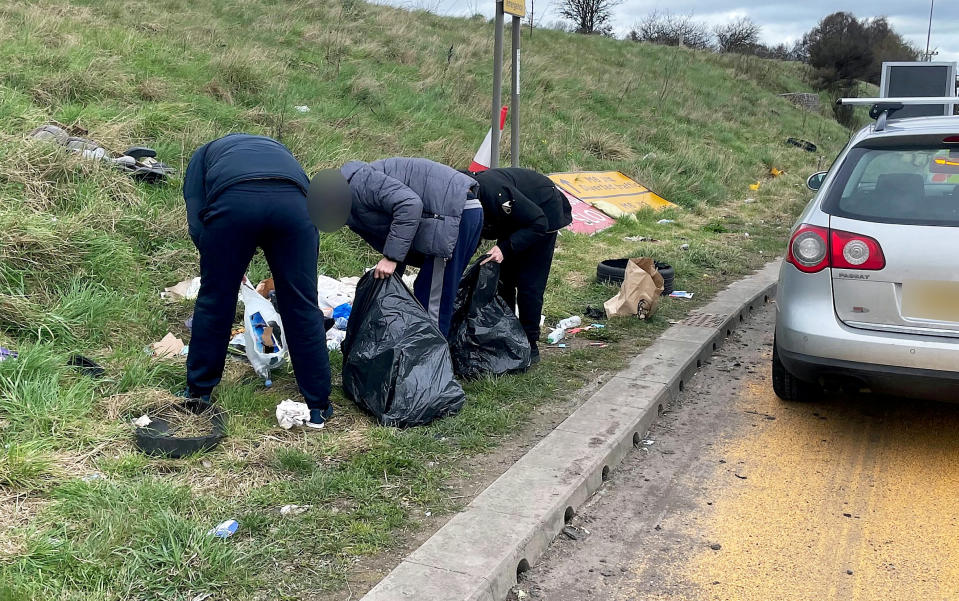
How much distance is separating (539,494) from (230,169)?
81.7 inches

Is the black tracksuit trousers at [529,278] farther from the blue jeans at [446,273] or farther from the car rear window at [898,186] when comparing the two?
the car rear window at [898,186]

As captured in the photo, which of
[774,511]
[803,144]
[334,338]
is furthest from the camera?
[803,144]

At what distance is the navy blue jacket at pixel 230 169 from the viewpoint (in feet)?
12.5

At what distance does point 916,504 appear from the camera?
3668 millimetres

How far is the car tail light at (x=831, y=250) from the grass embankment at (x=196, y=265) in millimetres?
1700

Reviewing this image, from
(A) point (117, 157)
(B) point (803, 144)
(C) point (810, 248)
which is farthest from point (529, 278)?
(B) point (803, 144)

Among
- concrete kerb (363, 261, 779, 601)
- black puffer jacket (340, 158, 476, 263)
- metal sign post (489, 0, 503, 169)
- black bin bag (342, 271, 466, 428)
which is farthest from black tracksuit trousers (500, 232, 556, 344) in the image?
metal sign post (489, 0, 503, 169)

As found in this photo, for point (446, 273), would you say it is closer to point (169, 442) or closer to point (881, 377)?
point (169, 442)

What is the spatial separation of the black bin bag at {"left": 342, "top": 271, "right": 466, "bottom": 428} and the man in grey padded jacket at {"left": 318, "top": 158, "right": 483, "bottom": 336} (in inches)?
7.1

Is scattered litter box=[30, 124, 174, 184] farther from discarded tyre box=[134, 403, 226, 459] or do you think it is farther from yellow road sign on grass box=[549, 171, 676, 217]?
yellow road sign on grass box=[549, 171, 676, 217]

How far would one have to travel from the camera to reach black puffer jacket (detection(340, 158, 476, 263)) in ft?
13.9

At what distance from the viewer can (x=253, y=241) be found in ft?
12.8

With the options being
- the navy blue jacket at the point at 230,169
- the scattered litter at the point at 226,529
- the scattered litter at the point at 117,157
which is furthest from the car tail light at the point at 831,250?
the scattered litter at the point at 117,157

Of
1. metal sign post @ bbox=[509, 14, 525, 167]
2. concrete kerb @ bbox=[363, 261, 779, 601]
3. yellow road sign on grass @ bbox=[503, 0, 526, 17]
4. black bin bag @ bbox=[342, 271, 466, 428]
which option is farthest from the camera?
metal sign post @ bbox=[509, 14, 525, 167]
